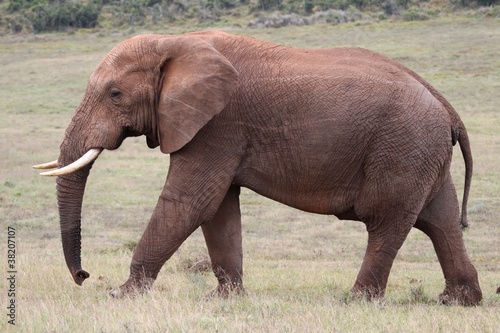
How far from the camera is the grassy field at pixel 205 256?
21.8 feet

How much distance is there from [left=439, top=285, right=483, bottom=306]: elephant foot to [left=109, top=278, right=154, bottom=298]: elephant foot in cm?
254

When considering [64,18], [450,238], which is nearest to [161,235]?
[450,238]

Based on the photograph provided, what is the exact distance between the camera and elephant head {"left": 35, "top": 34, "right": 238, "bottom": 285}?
26.9ft

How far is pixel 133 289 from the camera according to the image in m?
8.21

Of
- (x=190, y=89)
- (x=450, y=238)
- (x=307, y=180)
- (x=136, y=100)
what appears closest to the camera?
(x=190, y=89)

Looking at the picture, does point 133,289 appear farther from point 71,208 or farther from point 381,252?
point 381,252

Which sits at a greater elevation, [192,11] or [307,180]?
[307,180]

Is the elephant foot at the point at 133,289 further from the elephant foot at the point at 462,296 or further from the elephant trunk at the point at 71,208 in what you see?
the elephant foot at the point at 462,296

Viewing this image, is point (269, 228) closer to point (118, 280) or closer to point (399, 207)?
point (118, 280)

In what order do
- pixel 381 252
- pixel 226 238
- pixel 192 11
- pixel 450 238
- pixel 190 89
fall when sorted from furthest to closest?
pixel 192 11 < pixel 450 238 < pixel 226 238 < pixel 381 252 < pixel 190 89

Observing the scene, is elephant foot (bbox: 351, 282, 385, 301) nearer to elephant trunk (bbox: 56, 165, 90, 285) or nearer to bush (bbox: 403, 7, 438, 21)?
elephant trunk (bbox: 56, 165, 90, 285)

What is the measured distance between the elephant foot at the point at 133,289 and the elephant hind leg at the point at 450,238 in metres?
2.53

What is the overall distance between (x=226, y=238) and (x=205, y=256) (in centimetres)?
240

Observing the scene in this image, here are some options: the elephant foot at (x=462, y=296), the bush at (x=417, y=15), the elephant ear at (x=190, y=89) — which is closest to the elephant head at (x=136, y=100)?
the elephant ear at (x=190, y=89)
